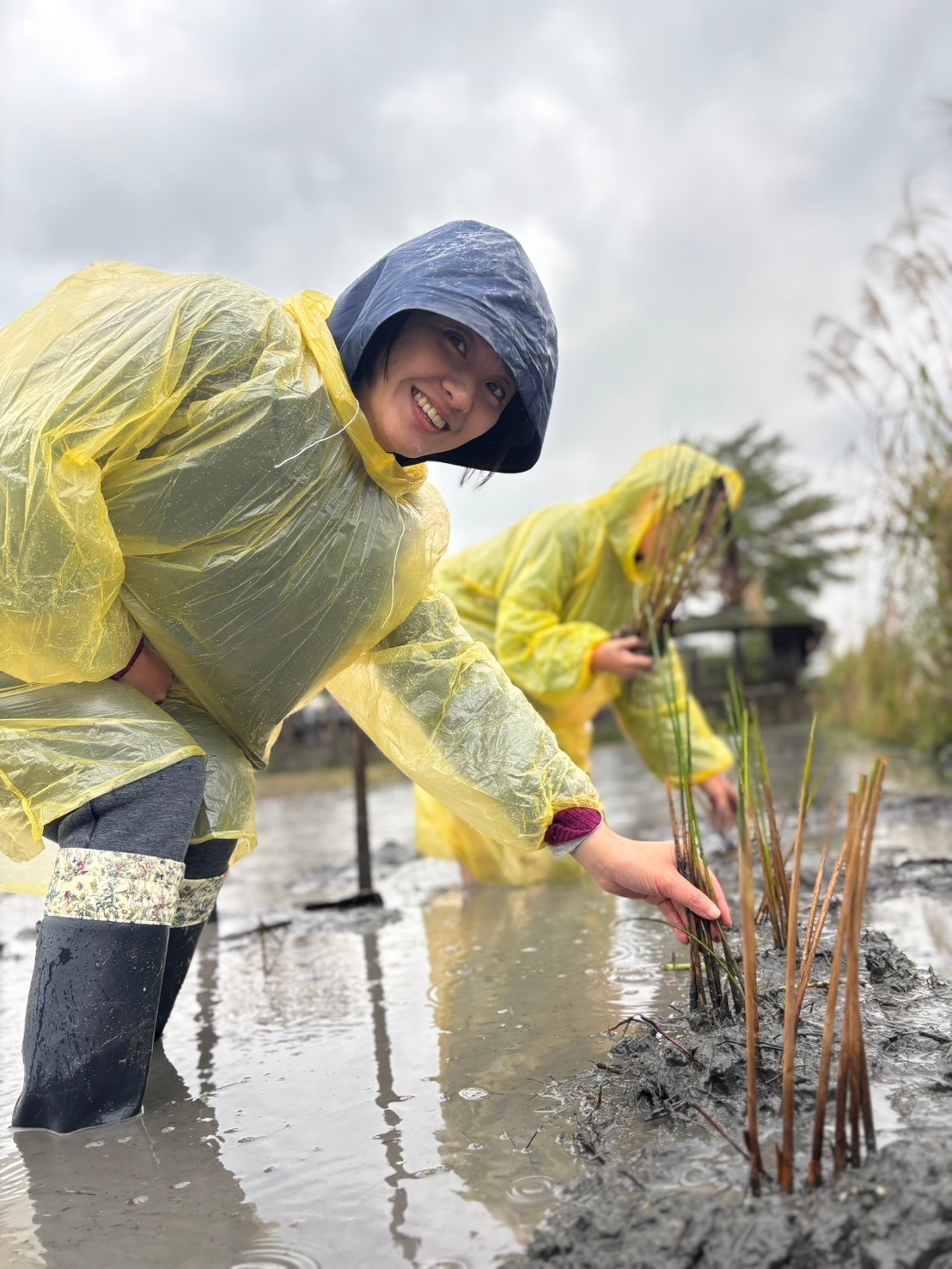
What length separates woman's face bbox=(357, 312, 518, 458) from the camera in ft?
6.00

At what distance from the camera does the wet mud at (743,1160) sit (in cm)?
98

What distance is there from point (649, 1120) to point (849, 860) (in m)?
0.54

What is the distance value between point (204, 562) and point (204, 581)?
33 millimetres

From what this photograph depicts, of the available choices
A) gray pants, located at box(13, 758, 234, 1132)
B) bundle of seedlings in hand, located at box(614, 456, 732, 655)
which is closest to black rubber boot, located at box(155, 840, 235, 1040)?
gray pants, located at box(13, 758, 234, 1132)

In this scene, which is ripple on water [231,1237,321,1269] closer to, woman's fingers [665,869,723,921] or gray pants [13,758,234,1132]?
gray pants [13,758,234,1132]

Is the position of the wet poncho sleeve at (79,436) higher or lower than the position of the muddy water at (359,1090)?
higher

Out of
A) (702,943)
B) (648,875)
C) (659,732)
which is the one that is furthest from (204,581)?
(659,732)

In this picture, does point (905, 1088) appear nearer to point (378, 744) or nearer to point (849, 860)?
point (849, 860)

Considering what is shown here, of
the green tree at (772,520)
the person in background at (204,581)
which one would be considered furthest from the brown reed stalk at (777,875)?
the green tree at (772,520)

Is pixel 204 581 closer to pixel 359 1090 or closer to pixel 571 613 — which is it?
pixel 359 1090

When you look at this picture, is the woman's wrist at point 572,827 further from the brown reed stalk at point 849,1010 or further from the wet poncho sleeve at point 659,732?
the wet poncho sleeve at point 659,732

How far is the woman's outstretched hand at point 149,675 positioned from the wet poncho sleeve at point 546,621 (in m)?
1.94

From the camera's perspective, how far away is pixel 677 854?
5.84 feet

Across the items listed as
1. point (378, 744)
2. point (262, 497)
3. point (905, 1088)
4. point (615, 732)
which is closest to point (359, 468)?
point (262, 497)
